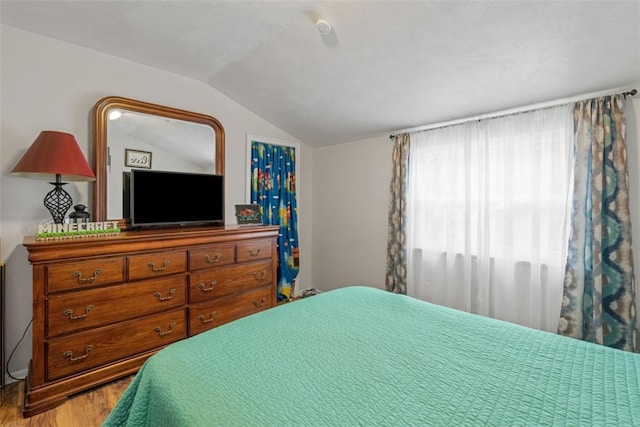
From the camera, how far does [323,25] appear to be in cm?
203

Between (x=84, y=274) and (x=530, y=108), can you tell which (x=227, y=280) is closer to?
(x=84, y=274)

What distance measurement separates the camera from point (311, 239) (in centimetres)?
425

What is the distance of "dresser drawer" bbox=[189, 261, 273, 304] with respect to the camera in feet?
7.79

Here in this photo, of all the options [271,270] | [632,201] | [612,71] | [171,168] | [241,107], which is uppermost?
[241,107]

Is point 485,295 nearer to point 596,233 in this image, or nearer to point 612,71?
point 596,233

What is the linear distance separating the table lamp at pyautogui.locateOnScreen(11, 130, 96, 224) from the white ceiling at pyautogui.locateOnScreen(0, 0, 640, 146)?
0.85 meters

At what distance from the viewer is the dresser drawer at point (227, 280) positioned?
7.79 ft

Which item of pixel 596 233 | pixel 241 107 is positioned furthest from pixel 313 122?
pixel 596 233

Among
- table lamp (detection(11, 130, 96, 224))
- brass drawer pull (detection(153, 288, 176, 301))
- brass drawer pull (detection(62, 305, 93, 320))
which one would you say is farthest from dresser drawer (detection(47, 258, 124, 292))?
table lamp (detection(11, 130, 96, 224))

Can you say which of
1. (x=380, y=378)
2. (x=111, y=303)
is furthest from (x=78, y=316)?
(x=380, y=378)

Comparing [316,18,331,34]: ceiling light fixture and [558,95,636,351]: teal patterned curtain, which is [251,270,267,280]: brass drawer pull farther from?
[558,95,636,351]: teal patterned curtain

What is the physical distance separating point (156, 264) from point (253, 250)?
32.6 inches

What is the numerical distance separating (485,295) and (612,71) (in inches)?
74.9

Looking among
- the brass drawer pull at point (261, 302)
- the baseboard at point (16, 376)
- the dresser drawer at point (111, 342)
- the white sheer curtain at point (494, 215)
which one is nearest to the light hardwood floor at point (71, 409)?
the baseboard at point (16, 376)
